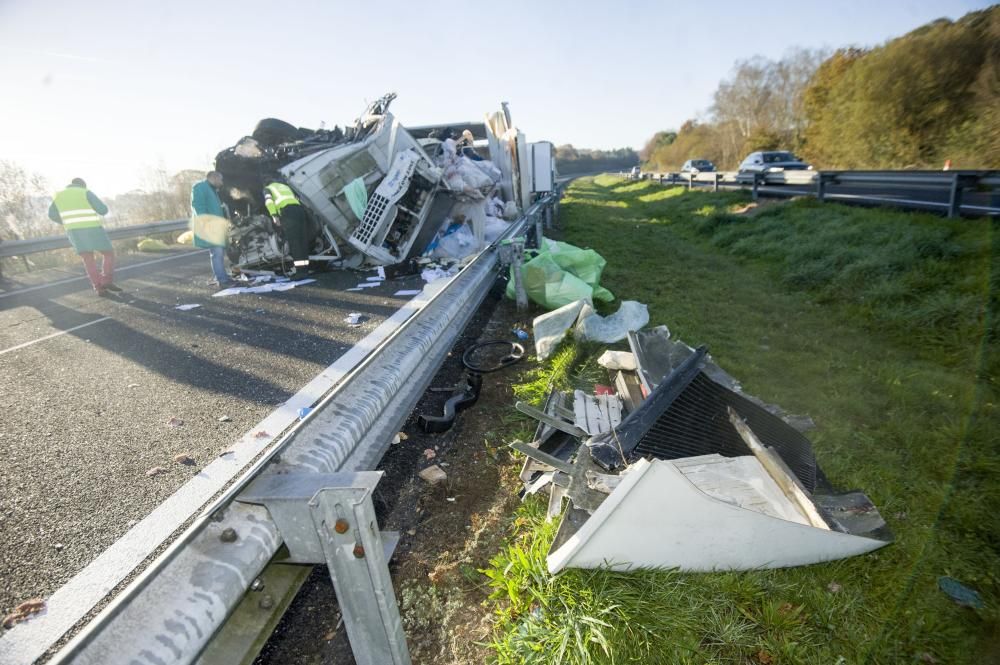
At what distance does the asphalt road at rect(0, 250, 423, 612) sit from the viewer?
62.9 inches

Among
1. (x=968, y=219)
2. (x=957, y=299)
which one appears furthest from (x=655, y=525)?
(x=968, y=219)

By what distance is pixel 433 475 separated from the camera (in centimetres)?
241

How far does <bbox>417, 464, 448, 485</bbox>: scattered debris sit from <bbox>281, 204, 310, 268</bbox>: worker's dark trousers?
458 cm

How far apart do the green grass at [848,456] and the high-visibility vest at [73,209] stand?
265 inches

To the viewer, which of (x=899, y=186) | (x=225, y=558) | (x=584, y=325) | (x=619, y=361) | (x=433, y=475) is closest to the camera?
(x=225, y=558)

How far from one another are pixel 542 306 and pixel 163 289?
5.10m

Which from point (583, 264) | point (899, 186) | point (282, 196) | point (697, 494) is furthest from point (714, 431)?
point (899, 186)

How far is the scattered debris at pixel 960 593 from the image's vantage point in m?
1.69

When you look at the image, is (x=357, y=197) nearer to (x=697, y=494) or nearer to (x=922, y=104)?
(x=697, y=494)

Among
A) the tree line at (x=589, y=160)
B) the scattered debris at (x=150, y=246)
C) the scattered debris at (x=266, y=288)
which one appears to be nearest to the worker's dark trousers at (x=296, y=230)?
the scattered debris at (x=266, y=288)

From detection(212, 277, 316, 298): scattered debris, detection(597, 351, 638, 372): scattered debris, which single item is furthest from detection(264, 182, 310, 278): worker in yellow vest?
detection(597, 351, 638, 372): scattered debris

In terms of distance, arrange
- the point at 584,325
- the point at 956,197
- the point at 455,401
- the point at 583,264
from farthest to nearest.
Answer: the point at 956,197, the point at 583,264, the point at 584,325, the point at 455,401

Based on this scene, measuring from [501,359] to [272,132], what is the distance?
6.06m

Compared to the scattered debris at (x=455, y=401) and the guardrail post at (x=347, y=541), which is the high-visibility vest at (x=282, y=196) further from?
the guardrail post at (x=347, y=541)
